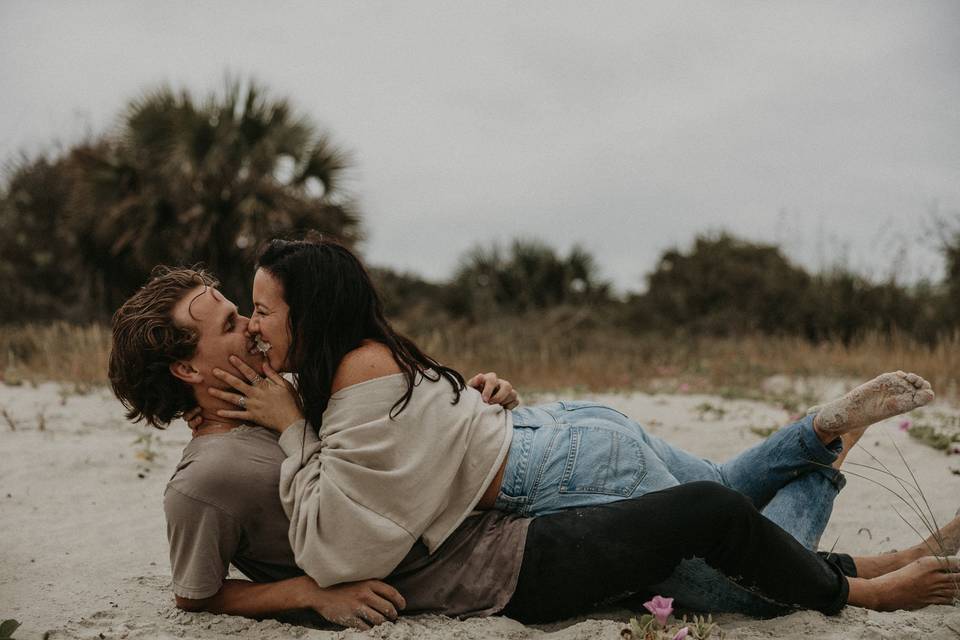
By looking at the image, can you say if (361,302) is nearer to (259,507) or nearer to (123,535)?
(259,507)

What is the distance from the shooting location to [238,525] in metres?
2.58

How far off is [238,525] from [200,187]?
33.7ft

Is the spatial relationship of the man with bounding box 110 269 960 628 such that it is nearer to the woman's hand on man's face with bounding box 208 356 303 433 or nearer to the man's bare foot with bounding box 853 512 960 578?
the woman's hand on man's face with bounding box 208 356 303 433

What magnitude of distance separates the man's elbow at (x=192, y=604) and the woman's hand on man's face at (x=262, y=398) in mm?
607

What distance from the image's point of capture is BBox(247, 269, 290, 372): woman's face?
2.69 m

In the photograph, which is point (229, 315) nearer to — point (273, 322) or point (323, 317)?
point (273, 322)

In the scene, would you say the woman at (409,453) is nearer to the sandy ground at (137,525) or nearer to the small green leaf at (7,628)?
the sandy ground at (137,525)

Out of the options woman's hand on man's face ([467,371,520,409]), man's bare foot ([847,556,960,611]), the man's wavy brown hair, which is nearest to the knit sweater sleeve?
the man's wavy brown hair

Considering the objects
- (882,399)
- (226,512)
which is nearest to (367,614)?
(226,512)

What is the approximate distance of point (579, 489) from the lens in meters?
2.74

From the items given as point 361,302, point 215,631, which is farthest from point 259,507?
point 361,302

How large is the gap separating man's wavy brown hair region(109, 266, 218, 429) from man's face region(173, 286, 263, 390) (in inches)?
1.0

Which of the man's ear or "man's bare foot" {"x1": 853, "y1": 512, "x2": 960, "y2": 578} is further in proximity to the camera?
"man's bare foot" {"x1": 853, "y1": 512, "x2": 960, "y2": 578}

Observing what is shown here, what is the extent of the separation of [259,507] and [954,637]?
219cm
